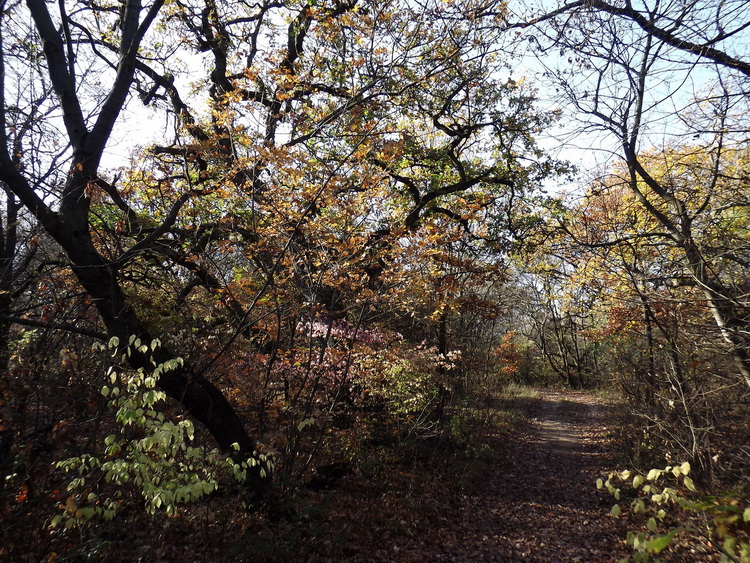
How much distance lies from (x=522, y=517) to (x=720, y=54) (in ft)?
23.8

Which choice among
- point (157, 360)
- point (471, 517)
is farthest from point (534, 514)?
point (157, 360)

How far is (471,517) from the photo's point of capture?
725cm

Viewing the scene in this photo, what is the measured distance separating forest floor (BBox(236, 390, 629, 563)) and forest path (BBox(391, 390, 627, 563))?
0.02 metres

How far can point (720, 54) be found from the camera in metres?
4.38

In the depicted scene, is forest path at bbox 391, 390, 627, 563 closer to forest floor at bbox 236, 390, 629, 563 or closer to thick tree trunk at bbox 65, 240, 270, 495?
forest floor at bbox 236, 390, 629, 563

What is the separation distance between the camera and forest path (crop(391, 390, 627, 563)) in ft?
19.9

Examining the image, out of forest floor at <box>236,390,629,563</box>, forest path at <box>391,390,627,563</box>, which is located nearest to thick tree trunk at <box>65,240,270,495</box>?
forest floor at <box>236,390,629,563</box>

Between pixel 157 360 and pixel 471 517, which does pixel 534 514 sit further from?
pixel 157 360

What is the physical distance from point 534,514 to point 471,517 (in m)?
1.15

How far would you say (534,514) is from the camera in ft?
24.1

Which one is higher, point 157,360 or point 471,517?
point 157,360

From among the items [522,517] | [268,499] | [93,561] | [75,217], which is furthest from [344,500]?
[75,217]

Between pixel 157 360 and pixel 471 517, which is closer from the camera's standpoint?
pixel 157 360

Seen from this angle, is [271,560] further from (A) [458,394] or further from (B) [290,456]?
(A) [458,394]
